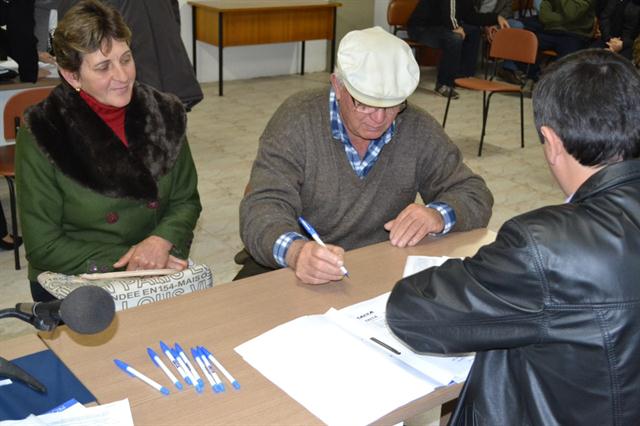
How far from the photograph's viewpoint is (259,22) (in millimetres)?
7293

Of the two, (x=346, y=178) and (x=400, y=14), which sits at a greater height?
(x=346, y=178)

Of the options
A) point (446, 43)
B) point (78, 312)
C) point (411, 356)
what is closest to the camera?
point (78, 312)

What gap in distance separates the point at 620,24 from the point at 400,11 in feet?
7.19

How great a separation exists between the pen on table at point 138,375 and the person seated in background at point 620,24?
6414 mm

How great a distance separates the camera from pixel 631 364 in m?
1.24

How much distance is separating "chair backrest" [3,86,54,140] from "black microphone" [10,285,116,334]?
8.09 ft

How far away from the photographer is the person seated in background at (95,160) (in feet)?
6.95

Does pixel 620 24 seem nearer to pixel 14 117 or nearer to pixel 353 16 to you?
pixel 353 16

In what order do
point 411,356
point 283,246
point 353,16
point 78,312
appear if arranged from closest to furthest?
point 78,312, point 411,356, point 283,246, point 353,16

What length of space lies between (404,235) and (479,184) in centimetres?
36

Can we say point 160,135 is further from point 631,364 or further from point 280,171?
point 631,364

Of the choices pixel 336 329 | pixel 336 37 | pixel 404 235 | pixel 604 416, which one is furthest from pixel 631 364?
pixel 336 37

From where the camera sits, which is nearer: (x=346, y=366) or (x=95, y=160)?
(x=346, y=366)

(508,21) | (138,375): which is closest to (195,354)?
(138,375)
